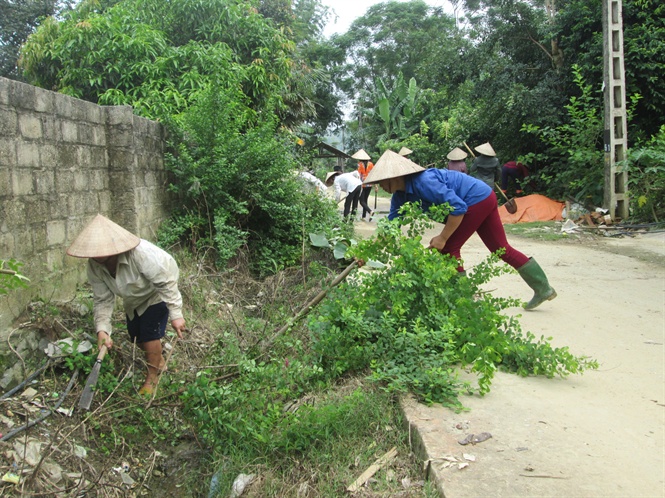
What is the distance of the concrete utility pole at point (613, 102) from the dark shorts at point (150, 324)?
8.99 meters

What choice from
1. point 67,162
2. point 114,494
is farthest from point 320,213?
point 114,494

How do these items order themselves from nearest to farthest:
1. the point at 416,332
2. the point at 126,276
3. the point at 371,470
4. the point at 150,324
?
the point at 371,470 < the point at 416,332 < the point at 126,276 < the point at 150,324

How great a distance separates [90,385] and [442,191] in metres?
2.68

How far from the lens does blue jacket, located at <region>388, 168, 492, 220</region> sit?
399 centimetres

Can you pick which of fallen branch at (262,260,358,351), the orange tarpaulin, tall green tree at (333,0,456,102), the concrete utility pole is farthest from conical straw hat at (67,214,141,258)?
tall green tree at (333,0,456,102)

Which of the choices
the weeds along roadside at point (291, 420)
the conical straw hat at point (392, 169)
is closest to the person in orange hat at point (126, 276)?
the weeds along roadside at point (291, 420)

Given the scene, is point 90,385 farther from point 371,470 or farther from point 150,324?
point 371,470

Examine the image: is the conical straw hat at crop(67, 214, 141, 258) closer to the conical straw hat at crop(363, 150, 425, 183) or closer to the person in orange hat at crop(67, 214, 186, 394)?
the person in orange hat at crop(67, 214, 186, 394)

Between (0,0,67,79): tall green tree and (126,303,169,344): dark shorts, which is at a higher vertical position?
(0,0,67,79): tall green tree

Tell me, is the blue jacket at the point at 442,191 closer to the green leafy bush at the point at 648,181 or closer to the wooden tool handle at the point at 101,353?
the wooden tool handle at the point at 101,353

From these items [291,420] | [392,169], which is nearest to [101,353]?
[291,420]

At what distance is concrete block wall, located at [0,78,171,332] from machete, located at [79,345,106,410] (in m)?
0.69

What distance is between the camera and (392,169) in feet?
13.1

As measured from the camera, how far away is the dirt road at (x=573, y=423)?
213 centimetres
